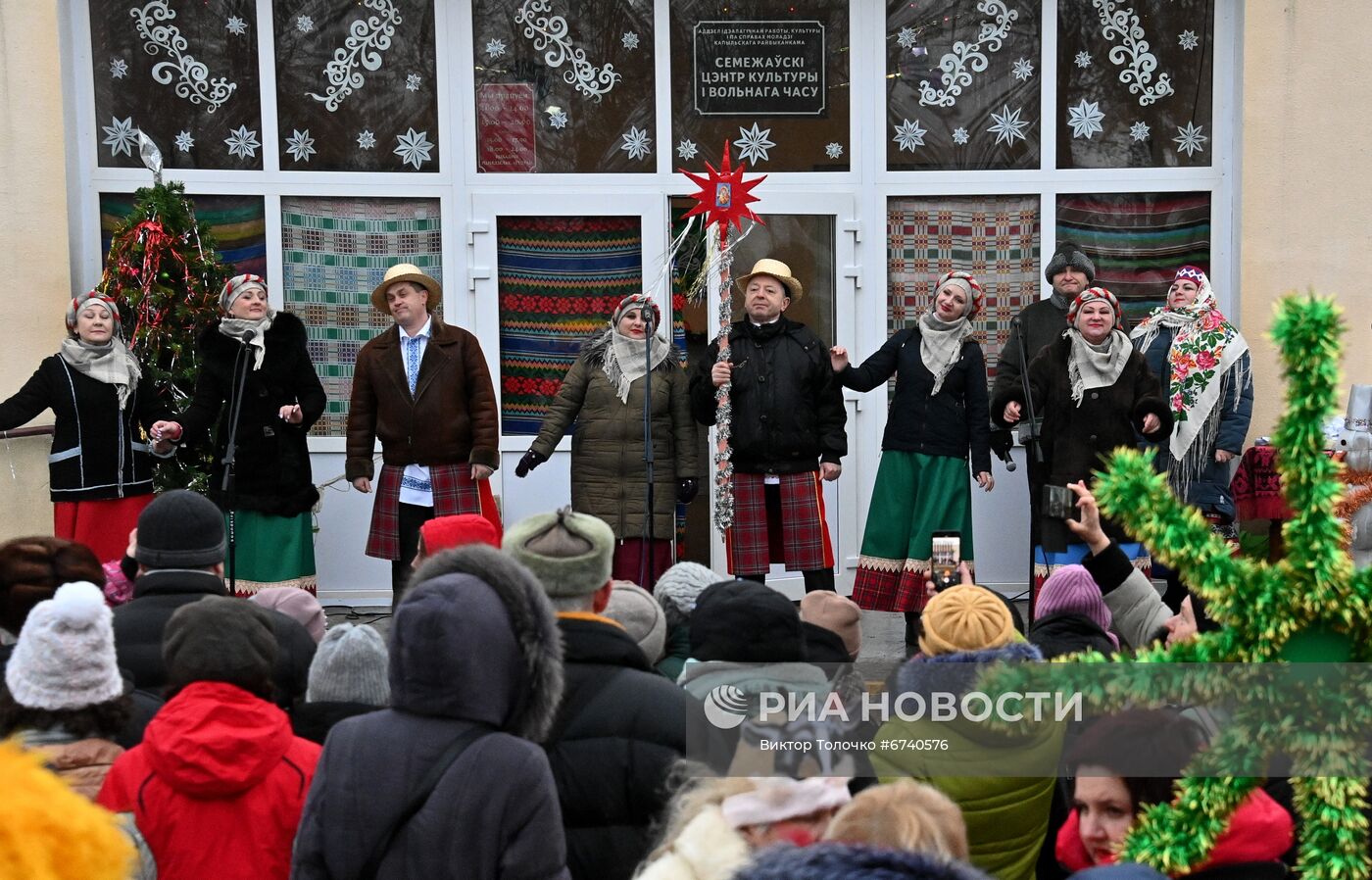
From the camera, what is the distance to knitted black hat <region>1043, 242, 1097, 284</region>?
8.16 meters

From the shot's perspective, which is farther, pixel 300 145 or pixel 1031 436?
pixel 300 145

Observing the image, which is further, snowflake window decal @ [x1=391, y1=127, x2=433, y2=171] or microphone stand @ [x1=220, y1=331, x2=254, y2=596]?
snowflake window decal @ [x1=391, y1=127, x2=433, y2=171]

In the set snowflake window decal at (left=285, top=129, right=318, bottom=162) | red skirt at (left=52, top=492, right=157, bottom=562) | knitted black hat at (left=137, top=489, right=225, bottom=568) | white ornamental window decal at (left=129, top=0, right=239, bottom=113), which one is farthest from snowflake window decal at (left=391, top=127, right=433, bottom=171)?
knitted black hat at (left=137, top=489, right=225, bottom=568)

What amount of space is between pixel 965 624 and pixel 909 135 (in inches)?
237

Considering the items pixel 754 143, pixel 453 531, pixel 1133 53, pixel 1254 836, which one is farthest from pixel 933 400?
pixel 1254 836

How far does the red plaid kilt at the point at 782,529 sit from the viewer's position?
25.1 ft

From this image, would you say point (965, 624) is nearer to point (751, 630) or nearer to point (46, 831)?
point (751, 630)

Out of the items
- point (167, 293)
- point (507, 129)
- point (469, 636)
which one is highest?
point (507, 129)

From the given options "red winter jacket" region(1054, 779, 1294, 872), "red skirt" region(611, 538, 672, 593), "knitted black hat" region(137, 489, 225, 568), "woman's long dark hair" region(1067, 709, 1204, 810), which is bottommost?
"red skirt" region(611, 538, 672, 593)

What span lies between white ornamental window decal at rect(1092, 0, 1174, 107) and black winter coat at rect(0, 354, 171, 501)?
5.76 metres

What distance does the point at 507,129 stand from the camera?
8.71 metres

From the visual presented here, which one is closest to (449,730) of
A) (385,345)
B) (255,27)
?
(385,345)

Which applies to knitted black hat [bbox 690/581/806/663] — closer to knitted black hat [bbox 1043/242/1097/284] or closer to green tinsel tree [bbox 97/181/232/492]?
green tinsel tree [bbox 97/181/232/492]

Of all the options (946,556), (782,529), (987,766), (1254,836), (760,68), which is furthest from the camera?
(760,68)
